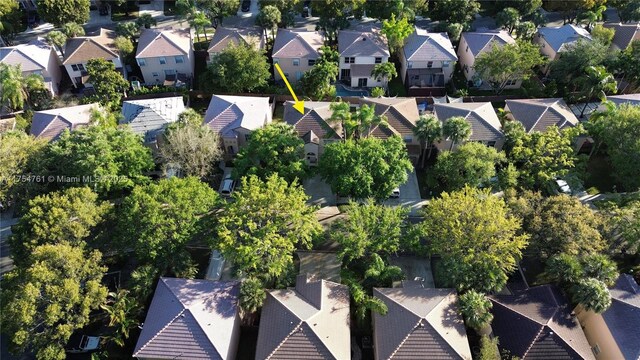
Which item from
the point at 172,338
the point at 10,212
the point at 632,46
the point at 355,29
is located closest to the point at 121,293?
the point at 172,338

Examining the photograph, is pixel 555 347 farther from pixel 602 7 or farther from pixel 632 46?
pixel 602 7

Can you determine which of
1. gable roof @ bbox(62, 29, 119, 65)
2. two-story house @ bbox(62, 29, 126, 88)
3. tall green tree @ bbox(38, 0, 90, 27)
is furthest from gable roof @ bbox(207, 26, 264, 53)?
tall green tree @ bbox(38, 0, 90, 27)

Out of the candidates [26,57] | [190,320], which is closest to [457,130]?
[190,320]

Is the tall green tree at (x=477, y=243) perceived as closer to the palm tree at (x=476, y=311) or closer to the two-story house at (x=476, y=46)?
the palm tree at (x=476, y=311)

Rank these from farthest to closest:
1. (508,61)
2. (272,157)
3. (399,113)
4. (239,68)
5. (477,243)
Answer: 1. (239,68)
2. (508,61)
3. (399,113)
4. (272,157)
5. (477,243)

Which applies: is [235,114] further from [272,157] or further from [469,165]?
[469,165]

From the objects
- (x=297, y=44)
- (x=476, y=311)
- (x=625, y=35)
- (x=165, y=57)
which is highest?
(x=625, y=35)
